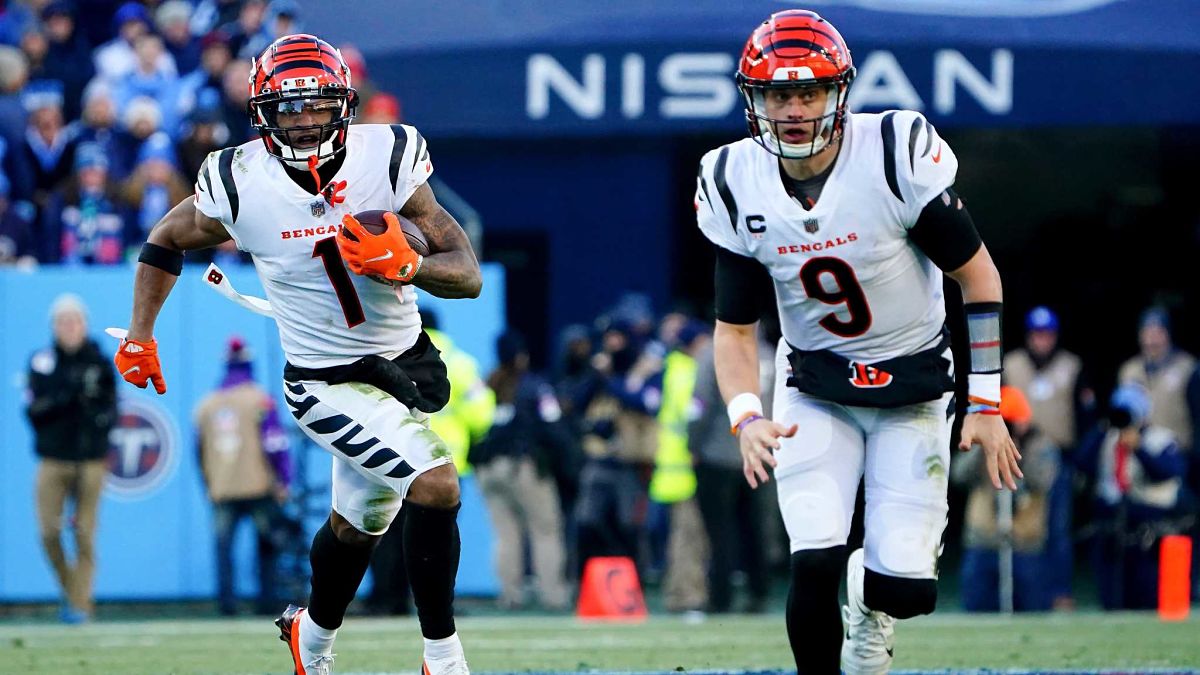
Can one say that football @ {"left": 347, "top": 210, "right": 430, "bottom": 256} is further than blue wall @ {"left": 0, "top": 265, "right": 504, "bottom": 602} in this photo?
No

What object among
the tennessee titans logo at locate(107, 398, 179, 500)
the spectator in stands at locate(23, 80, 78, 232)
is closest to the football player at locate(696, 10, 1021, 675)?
the tennessee titans logo at locate(107, 398, 179, 500)

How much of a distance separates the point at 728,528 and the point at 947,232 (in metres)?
5.54

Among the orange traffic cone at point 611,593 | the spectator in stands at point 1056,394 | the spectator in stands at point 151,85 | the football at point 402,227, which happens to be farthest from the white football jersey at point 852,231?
the spectator in stands at point 151,85

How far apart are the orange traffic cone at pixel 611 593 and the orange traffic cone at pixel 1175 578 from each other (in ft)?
8.86

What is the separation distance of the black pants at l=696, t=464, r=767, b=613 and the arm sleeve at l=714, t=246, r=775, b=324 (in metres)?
5.13

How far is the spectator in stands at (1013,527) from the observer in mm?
10352

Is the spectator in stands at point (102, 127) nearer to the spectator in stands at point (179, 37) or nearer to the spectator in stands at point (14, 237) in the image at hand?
the spectator in stands at point (14, 237)

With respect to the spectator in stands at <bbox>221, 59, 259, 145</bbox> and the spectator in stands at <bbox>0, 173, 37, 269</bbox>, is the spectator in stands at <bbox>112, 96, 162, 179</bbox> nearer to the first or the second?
the spectator in stands at <bbox>221, 59, 259, 145</bbox>

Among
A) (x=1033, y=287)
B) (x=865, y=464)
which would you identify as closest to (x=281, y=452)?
(x=865, y=464)

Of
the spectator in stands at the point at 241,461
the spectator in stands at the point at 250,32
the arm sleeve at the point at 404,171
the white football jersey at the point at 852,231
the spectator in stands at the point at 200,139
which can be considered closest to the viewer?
the white football jersey at the point at 852,231

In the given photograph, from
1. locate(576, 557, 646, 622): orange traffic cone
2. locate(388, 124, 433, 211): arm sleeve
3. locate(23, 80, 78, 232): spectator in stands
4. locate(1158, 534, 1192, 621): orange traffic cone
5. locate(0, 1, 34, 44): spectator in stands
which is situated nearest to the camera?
locate(388, 124, 433, 211): arm sleeve

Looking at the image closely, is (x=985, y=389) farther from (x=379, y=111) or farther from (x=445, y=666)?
(x=379, y=111)

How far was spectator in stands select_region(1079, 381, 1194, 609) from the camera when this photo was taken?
10.7 m

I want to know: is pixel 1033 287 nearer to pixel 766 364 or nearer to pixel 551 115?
pixel 551 115
